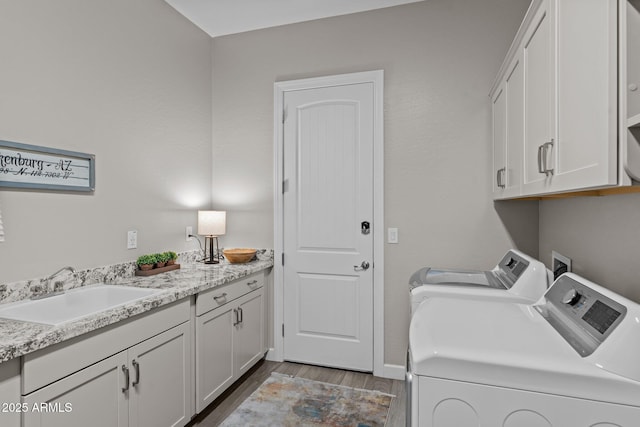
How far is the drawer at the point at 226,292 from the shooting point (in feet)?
7.24

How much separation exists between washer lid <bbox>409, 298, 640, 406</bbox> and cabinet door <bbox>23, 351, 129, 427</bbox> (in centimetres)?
127

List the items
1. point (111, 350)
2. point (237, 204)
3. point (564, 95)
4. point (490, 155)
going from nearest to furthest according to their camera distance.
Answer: point (564, 95)
point (111, 350)
point (490, 155)
point (237, 204)

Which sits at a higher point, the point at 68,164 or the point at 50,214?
the point at 68,164

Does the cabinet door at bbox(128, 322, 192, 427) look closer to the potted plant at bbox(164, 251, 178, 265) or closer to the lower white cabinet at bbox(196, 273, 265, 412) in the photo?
the lower white cabinet at bbox(196, 273, 265, 412)

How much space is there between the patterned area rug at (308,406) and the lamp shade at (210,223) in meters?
1.20

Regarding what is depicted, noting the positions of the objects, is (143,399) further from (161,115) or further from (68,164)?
(161,115)

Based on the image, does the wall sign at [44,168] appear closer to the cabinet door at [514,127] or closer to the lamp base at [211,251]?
the lamp base at [211,251]

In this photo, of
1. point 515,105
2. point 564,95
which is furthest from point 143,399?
point 515,105

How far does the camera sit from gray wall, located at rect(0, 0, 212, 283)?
179cm

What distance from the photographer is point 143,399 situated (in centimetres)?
176

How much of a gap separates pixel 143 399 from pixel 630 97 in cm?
213

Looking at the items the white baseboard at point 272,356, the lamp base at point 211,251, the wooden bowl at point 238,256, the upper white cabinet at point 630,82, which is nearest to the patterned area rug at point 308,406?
the white baseboard at point 272,356

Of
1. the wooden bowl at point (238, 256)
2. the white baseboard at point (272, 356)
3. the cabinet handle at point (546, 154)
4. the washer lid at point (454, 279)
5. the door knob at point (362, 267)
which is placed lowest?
the white baseboard at point (272, 356)

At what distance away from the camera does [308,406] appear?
238cm
